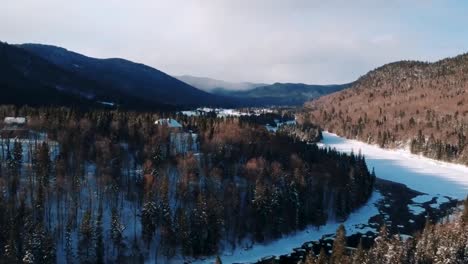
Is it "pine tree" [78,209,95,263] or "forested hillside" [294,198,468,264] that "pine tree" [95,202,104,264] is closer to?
"pine tree" [78,209,95,263]

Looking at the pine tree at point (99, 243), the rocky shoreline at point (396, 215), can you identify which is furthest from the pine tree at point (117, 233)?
the rocky shoreline at point (396, 215)

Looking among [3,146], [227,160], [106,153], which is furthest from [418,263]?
[3,146]

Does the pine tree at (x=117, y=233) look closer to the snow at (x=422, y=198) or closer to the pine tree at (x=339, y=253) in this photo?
the pine tree at (x=339, y=253)

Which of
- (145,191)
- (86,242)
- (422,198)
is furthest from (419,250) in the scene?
(422,198)

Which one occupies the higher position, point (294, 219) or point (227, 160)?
point (227, 160)

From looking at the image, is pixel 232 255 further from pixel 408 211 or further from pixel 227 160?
pixel 408 211

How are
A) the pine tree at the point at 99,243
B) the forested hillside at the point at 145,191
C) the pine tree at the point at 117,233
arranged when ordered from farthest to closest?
the pine tree at the point at 117,233 < the forested hillside at the point at 145,191 < the pine tree at the point at 99,243

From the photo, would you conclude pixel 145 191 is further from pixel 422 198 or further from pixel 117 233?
pixel 422 198
